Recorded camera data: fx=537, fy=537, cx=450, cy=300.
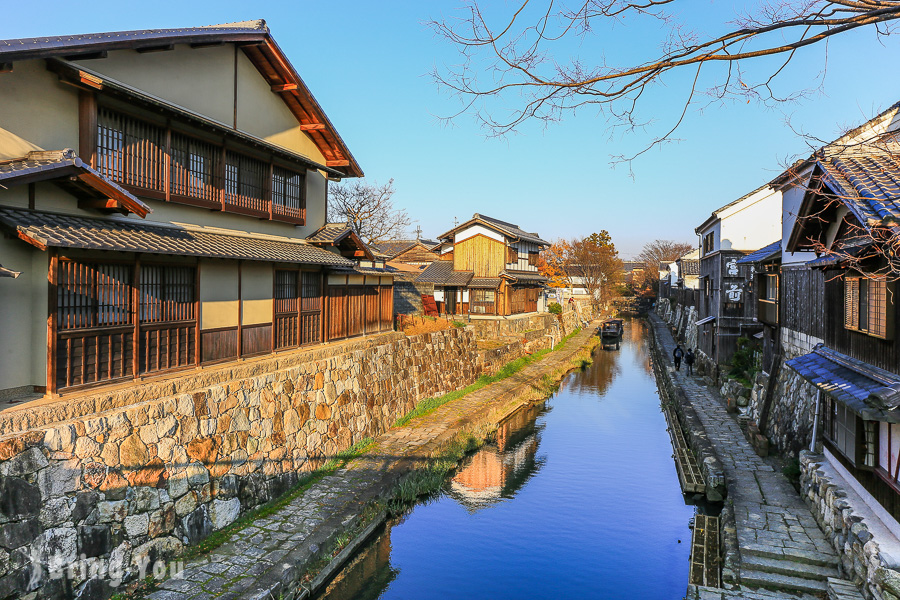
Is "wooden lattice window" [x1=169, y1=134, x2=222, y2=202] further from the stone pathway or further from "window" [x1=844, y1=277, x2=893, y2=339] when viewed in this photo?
"window" [x1=844, y1=277, x2=893, y2=339]

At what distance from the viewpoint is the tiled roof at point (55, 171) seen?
702 centimetres

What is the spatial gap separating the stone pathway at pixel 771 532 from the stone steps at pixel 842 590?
0.30m

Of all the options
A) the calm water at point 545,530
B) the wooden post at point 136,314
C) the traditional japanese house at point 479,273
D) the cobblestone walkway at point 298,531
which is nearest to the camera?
the cobblestone walkway at point 298,531

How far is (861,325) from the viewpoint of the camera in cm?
953

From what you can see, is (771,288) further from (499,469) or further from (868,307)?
(499,469)

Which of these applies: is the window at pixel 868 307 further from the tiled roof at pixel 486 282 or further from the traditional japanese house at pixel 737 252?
the tiled roof at pixel 486 282

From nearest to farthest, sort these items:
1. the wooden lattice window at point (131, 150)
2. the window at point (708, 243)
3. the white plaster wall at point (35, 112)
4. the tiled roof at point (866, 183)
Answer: the tiled roof at point (866, 183), the white plaster wall at point (35, 112), the wooden lattice window at point (131, 150), the window at point (708, 243)

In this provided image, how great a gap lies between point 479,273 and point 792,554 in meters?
30.2

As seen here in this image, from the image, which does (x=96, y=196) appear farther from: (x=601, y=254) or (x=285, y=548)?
(x=601, y=254)

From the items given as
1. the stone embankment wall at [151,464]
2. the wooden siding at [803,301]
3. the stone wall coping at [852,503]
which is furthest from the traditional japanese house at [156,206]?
the wooden siding at [803,301]

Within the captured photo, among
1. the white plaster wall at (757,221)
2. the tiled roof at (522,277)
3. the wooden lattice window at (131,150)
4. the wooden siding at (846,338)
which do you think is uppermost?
the white plaster wall at (757,221)

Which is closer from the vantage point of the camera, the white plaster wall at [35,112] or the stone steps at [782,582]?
the white plaster wall at [35,112]

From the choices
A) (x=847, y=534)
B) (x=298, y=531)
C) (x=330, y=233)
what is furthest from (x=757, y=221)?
(x=298, y=531)

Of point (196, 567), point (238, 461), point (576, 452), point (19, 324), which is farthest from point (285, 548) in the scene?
point (576, 452)
